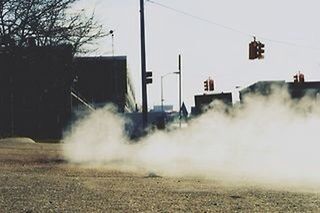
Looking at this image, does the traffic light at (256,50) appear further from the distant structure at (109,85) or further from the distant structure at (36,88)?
the distant structure at (109,85)

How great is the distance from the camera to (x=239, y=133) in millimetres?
29281

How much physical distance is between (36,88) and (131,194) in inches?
728

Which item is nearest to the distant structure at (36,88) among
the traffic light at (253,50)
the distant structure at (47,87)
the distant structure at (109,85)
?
the distant structure at (47,87)

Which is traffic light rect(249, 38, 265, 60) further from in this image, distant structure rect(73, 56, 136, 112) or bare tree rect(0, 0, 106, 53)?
distant structure rect(73, 56, 136, 112)

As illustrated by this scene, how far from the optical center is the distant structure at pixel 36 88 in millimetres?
23188

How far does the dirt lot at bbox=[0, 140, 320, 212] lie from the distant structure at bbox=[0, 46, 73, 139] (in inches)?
245

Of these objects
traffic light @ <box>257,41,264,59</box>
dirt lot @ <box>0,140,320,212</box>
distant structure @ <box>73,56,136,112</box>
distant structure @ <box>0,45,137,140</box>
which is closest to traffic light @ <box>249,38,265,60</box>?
traffic light @ <box>257,41,264,59</box>

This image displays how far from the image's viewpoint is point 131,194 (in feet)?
40.9

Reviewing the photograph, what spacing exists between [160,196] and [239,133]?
57.3 ft

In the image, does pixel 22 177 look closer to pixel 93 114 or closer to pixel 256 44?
pixel 256 44

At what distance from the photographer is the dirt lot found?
34.8 ft

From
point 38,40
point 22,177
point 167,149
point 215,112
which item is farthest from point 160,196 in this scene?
point 215,112

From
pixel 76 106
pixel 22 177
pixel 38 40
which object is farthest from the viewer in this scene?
pixel 76 106

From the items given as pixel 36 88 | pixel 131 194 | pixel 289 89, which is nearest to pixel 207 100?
pixel 289 89
